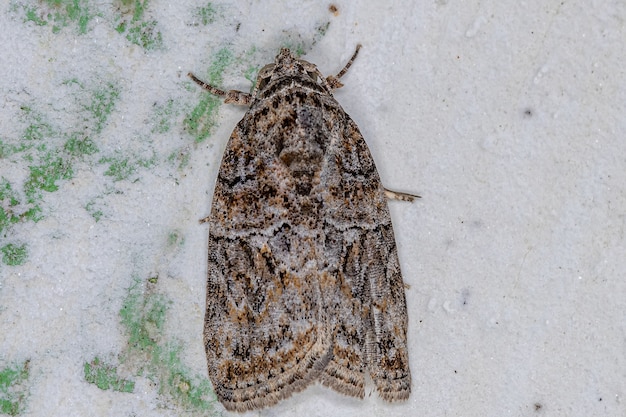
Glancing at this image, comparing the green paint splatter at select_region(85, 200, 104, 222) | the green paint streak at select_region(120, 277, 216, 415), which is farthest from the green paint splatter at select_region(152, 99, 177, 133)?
the green paint streak at select_region(120, 277, 216, 415)

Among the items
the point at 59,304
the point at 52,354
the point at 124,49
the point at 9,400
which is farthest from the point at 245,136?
the point at 9,400

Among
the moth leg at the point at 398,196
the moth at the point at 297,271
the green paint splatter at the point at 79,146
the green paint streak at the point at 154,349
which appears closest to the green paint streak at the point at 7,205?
the green paint splatter at the point at 79,146

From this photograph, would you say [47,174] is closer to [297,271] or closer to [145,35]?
[145,35]

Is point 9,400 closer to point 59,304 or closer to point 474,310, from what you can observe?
point 59,304

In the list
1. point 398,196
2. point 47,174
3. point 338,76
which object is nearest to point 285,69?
point 338,76

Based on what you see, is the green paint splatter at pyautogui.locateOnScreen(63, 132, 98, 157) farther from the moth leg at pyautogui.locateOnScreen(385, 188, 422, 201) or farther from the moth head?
the moth leg at pyautogui.locateOnScreen(385, 188, 422, 201)

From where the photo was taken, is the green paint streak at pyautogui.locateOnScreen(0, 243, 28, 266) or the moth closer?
the moth

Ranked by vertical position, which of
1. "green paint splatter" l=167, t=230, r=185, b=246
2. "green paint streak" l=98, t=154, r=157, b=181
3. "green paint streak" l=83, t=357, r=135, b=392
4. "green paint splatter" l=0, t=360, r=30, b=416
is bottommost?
"green paint splatter" l=0, t=360, r=30, b=416
